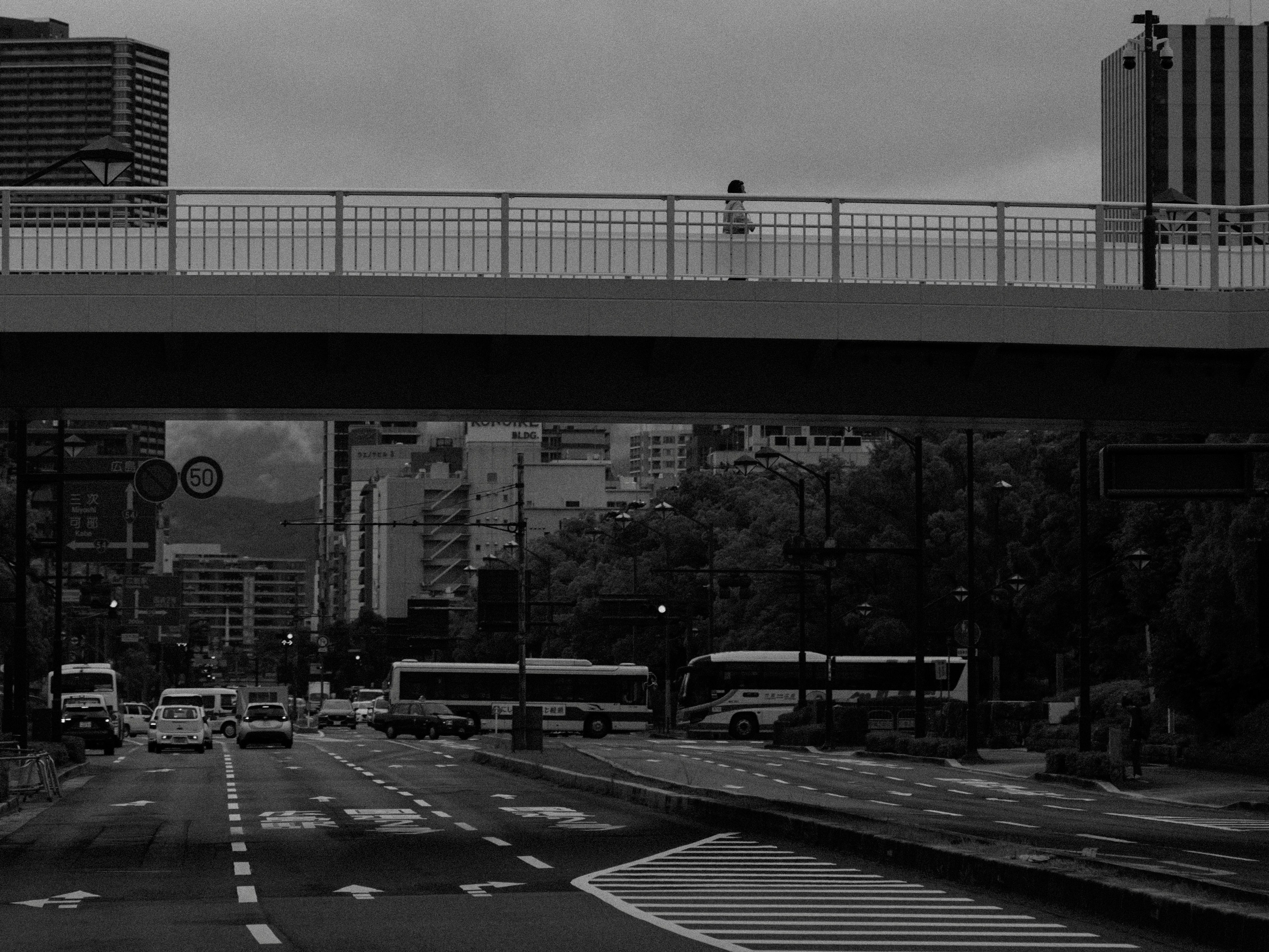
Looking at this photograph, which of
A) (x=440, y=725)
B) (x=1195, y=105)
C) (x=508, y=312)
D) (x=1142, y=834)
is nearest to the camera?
(x=508, y=312)

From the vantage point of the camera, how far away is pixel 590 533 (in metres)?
124

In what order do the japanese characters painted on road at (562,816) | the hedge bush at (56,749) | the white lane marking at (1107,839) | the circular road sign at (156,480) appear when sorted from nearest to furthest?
the white lane marking at (1107,839) → the japanese characters painted on road at (562,816) → the circular road sign at (156,480) → the hedge bush at (56,749)

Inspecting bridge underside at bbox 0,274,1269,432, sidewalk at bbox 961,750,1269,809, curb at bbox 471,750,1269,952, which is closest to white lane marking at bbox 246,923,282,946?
curb at bbox 471,750,1269,952

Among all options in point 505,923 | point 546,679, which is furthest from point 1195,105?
point 505,923

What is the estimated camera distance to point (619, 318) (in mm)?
25172

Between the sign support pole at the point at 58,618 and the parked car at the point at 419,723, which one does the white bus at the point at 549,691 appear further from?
the sign support pole at the point at 58,618

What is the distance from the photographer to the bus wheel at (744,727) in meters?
84.2

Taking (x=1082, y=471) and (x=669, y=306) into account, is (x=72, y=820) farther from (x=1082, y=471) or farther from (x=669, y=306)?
(x=1082, y=471)

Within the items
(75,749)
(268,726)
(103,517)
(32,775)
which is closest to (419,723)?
(268,726)

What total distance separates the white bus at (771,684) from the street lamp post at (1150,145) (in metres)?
49.1

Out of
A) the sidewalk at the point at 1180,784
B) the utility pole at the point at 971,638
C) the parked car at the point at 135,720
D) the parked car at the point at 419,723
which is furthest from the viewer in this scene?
the parked car at the point at 135,720

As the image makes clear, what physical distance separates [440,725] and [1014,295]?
189ft

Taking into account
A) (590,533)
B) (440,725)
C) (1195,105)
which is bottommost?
(440,725)

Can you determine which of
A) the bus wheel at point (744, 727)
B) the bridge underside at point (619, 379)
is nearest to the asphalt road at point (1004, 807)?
the bridge underside at point (619, 379)
